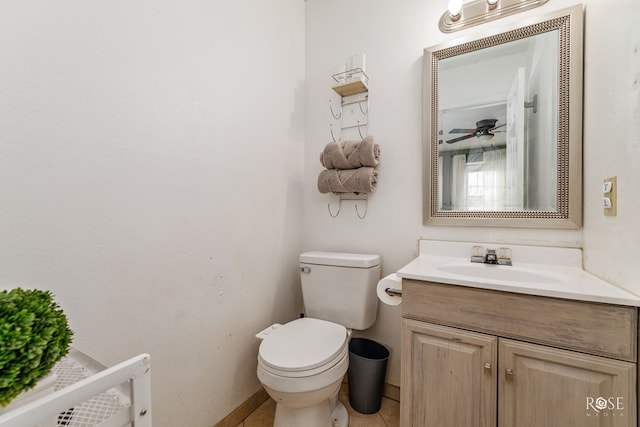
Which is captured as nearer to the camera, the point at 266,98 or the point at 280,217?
the point at 266,98

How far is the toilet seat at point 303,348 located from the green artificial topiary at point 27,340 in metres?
0.75

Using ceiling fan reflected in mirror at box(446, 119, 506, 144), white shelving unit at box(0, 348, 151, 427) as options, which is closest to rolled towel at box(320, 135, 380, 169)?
ceiling fan reflected in mirror at box(446, 119, 506, 144)

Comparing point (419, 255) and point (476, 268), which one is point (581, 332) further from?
point (419, 255)

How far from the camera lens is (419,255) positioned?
56.6 inches

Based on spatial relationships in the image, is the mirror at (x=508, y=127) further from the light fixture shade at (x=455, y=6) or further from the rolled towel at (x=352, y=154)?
the rolled towel at (x=352, y=154)

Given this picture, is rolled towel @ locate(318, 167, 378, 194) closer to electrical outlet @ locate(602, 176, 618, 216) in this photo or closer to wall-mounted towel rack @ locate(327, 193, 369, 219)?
wall-mounted towel rack @ locate(327, 193, 369, 219)

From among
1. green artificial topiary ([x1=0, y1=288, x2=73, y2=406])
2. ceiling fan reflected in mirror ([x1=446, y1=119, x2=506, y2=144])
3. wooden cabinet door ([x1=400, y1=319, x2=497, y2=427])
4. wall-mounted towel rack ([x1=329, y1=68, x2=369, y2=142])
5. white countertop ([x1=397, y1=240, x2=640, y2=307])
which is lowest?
wooden cabinet door ([x1=400, y1=319, x2=497, y2=427])

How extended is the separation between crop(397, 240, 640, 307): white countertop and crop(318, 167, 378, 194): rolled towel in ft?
1.41

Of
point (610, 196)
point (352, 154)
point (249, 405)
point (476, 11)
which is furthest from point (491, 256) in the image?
point (249, 405)

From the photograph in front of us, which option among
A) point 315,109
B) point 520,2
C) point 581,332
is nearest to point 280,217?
point 315,109

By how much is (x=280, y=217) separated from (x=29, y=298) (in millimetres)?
1213

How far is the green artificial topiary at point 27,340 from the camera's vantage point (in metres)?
0.38

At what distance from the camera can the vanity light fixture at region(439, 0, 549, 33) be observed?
1260 mm

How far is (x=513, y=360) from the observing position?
902 mm
